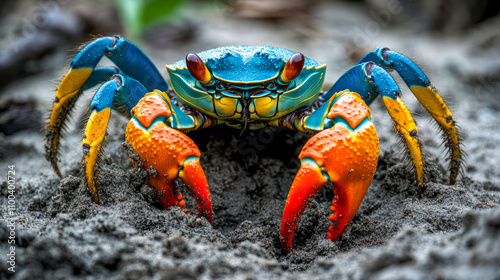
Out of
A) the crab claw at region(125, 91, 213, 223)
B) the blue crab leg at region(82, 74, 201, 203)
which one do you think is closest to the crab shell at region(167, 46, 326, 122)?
the blue crab leg at region(82, 74, 201, 203)

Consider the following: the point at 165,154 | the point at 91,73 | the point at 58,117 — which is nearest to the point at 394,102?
the point at 165,154

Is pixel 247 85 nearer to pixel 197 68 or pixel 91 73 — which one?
pixel 197 68

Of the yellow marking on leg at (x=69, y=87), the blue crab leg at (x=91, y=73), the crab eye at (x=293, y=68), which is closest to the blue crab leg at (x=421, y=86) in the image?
the crab eye at (x=293, y=68)

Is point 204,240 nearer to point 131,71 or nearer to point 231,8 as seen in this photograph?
point 131,71

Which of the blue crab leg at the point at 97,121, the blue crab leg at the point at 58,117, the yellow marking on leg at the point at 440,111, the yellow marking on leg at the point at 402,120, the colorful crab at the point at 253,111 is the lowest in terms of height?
the blue crab leg at the point at 58,117

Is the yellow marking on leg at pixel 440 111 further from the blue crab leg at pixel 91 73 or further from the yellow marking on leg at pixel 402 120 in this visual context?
the blue crab leg at pixel 91 73

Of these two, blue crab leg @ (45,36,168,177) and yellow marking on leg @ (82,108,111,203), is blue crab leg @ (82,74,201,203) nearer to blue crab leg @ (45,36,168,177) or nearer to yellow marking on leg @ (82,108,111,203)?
yellow marking on leg @ (82,108,111,203)

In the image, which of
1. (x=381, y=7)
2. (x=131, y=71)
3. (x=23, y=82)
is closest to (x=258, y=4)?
(x=381, y=7)
